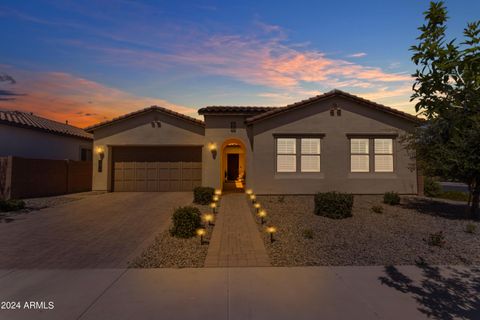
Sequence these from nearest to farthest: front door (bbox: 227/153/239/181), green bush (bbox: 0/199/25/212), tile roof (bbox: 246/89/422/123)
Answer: green bush (bbox: 0/199/25/212) < tile roof (bbox: 246/89/422/123) < front door (bbox: 227/153/239/181)

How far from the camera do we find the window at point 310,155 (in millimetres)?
14000

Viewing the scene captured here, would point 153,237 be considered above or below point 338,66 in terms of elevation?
below

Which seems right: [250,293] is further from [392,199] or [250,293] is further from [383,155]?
[383,155]

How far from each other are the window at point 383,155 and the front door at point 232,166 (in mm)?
13520

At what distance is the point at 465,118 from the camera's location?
2434 millimetres

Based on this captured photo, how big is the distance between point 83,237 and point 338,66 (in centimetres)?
1396

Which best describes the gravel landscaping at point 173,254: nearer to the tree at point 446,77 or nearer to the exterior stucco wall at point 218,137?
the tree at point 446,77

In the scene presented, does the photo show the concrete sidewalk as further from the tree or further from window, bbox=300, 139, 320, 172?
window, bbox=300, 139, 320, 172

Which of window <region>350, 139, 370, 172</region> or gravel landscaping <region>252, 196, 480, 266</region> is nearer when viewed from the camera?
gravel landscaping <region>252, 196, 480, 266</region>

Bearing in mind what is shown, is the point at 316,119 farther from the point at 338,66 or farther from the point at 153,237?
the point at 153,237

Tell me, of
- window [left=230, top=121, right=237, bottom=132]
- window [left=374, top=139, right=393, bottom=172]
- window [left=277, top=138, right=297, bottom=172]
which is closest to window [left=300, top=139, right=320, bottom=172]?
window [left=277, top=138, right=297, bottom=172]

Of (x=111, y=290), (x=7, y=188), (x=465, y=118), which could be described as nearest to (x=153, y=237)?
(x=111, y=290)

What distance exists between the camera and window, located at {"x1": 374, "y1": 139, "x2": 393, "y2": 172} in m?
14.2

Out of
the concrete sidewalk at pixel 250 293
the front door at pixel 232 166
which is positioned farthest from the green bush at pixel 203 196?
the front door at pixel 232 166
